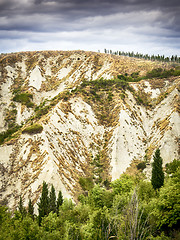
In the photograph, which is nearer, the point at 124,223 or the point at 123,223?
the point at 124,223

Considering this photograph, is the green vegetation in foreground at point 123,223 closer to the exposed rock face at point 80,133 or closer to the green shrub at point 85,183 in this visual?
the exposed rock face at point 80,133

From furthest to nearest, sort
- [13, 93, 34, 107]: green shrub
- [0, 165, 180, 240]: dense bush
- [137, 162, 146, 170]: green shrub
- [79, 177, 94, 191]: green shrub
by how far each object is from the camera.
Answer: [13, 93, 34, 107]: green shrub < [137, 162, 146, 170]: green shrub < [79, 177, 94, 191]: green shrub < [0, 165, 180, 240]: dense bush

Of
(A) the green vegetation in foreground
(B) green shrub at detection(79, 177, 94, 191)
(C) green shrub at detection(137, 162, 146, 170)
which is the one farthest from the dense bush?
(C) green shrub at detection(137, 162, 146, 170)

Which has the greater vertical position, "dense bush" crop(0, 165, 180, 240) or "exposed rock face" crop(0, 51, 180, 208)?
"exposed rock face" crop(0, 51, 180, 208)

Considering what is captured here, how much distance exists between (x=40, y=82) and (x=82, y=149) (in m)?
77.4

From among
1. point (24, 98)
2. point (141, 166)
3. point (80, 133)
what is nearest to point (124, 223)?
point (141, 166)

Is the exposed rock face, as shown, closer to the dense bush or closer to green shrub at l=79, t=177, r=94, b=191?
green shrub at l=79, t=177, r=94, b=191

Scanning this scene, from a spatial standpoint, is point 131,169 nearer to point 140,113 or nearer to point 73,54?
point 140,113

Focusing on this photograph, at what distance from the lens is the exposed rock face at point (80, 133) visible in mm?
60312

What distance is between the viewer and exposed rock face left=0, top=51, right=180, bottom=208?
60.3 metres

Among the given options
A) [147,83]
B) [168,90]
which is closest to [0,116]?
[147,83]

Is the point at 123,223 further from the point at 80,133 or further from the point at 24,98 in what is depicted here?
the point at 24,98

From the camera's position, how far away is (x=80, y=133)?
265 feet

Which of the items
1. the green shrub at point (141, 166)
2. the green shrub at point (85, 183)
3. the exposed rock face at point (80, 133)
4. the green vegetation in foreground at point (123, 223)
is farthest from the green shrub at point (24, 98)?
the green vegetation in foreground at point (123, 223)
